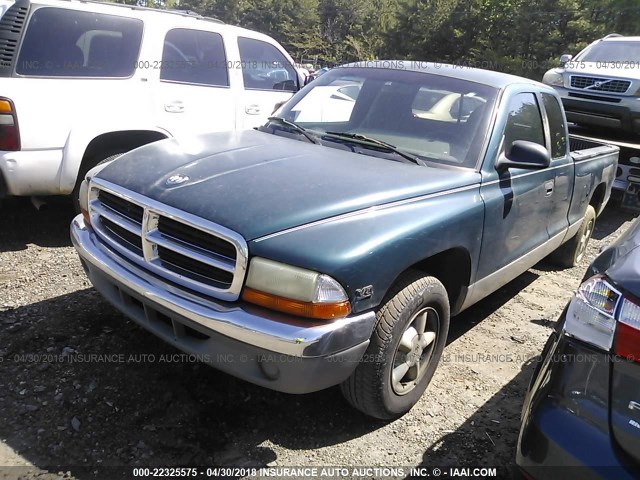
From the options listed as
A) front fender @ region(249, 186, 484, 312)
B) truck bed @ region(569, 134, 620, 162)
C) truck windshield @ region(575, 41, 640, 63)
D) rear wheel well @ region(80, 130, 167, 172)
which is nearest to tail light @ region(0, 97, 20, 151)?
rear wheel well @ region(80, 130, 167, 172)

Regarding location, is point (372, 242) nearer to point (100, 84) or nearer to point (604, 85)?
Answer: point (100, 84)

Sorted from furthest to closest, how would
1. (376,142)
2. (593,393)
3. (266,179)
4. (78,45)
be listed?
(78,45) < (376,142) < (266,179) < (593,393)

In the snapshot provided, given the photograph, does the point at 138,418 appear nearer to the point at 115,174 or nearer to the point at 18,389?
the point at 18,389

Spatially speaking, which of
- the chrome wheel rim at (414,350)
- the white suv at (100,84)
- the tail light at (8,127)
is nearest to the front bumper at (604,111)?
the white suv at (100,84)

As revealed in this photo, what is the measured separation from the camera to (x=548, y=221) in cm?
396

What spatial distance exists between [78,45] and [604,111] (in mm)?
7292

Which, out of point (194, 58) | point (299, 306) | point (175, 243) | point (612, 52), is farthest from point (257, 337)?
point (612, 52)

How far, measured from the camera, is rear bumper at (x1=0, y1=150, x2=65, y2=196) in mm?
4090

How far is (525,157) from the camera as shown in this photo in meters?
3.11

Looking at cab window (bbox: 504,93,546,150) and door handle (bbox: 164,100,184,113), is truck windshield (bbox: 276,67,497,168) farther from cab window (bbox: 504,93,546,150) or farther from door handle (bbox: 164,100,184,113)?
door handle (bbox: 164,100,184,113)

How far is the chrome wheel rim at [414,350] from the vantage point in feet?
8.72

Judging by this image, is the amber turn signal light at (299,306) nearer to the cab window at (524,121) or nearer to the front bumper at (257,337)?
the front bumper at (257,337)

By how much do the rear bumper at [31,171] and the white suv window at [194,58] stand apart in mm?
1391

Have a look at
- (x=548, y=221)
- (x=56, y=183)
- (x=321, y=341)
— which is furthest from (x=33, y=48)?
(x=548, y=221)
